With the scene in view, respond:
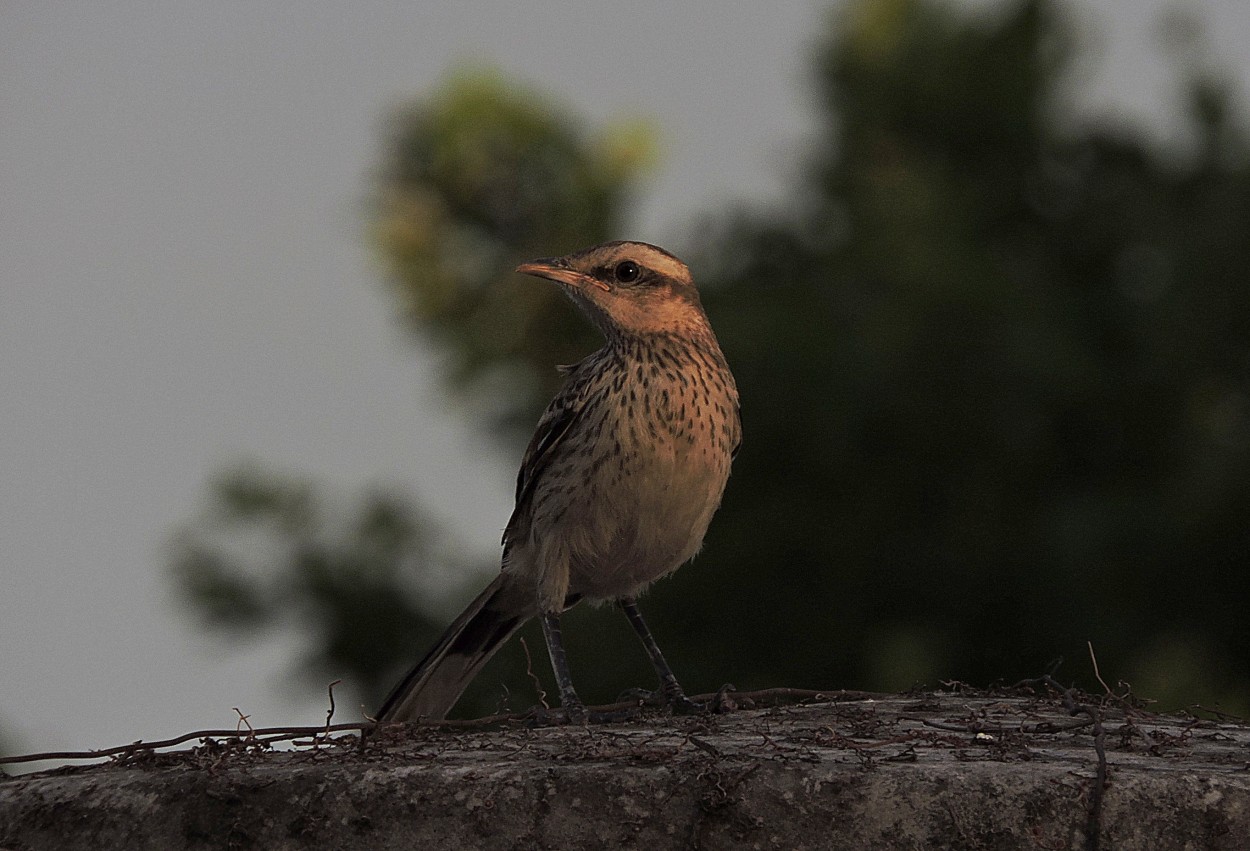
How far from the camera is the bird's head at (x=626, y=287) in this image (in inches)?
251

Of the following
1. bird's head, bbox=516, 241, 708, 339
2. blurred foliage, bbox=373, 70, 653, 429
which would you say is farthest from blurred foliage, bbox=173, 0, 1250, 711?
bird's head, bbox=516, 241, 708, 339

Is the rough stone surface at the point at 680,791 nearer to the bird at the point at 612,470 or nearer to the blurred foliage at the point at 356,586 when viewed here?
the bird at the point at 612,470

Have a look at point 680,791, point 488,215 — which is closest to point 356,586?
point 488,215

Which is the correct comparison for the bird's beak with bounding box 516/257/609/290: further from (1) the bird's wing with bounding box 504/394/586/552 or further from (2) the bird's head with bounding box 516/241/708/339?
(1) the bird's wing with bounding box 504/394/586/552

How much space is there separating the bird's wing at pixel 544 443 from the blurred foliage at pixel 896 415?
696 cm

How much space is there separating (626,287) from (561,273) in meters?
0.26

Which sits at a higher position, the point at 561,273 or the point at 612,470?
the point at 561,273

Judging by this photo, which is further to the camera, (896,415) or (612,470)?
(896,415)

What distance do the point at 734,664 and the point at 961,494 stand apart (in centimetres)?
260

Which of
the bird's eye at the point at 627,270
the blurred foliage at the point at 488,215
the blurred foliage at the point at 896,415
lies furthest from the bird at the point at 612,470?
the blurred foliage at the point at 488,215

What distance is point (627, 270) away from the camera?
21.4 feet

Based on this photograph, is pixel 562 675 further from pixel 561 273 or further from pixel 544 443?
pixel 561 273

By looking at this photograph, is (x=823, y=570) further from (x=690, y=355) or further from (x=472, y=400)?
(x=690, y=355)

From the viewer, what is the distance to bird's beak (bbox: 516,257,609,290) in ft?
21.0
